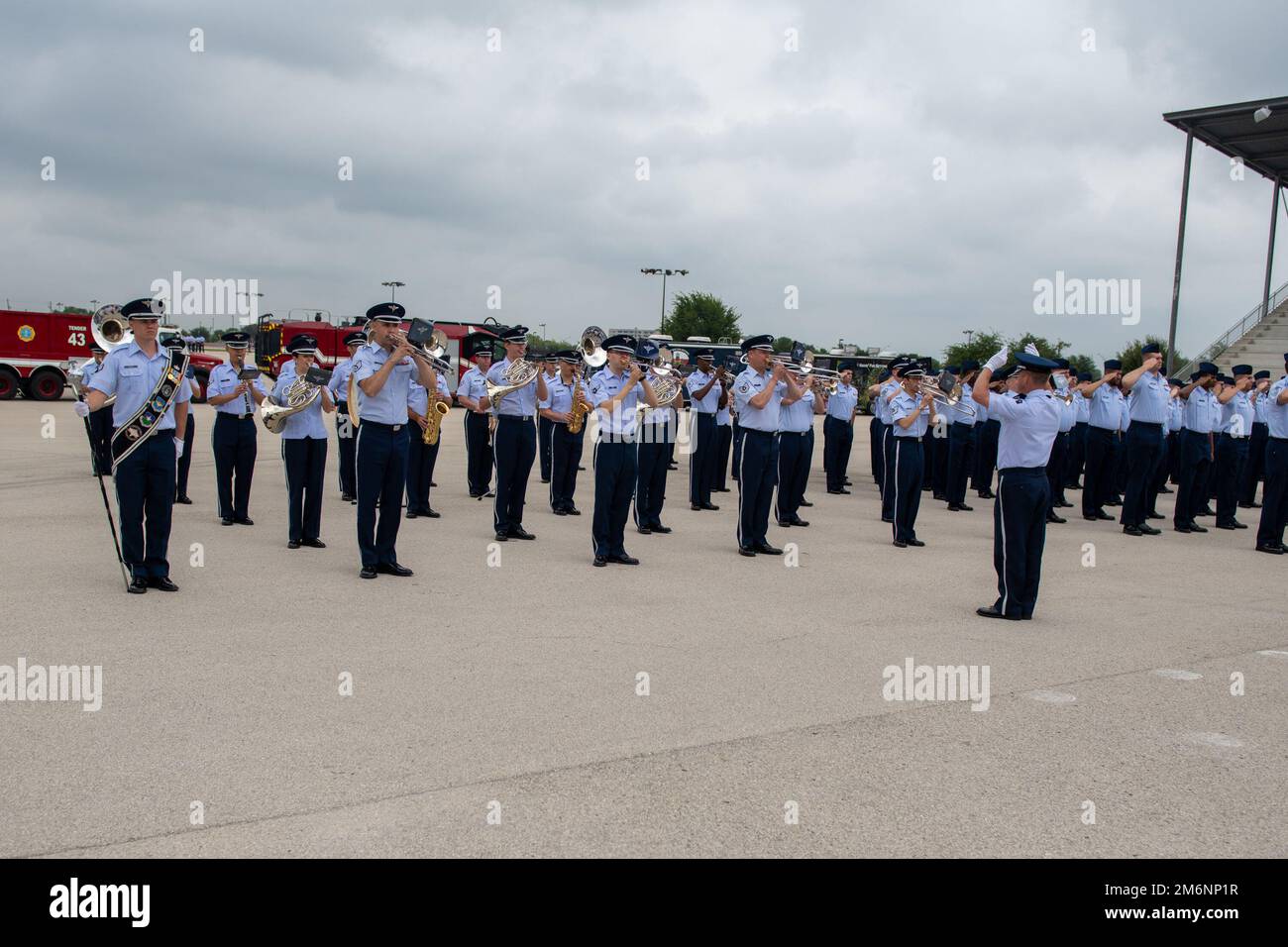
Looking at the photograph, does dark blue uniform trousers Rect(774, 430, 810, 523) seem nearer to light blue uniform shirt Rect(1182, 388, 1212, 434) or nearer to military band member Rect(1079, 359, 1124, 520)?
military band member Rect(1079, 359, 1124, 520)

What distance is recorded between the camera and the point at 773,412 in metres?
11.2

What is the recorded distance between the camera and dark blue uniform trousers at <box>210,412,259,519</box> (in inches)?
456

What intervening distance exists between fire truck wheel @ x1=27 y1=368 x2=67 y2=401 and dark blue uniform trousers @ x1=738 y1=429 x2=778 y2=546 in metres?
31.0

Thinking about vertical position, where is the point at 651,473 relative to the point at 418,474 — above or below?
above

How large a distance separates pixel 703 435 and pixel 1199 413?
680 cm

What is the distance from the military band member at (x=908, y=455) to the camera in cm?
1198

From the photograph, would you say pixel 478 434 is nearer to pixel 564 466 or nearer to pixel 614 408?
pixel 564 466

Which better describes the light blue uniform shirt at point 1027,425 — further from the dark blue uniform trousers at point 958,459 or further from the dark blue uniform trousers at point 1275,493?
the dark blue uniform trousers at point 958,459

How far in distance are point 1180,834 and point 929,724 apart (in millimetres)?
1450

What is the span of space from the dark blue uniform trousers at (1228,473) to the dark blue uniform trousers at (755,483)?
8.16m

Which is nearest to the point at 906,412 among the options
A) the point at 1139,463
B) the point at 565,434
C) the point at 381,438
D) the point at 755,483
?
the point at 755,483

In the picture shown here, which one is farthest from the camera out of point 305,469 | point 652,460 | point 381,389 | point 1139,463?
point 1139,463

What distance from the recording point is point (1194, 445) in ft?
48.2

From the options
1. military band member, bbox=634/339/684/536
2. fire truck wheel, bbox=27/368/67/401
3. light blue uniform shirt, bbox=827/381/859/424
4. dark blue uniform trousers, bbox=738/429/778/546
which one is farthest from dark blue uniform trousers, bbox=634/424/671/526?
fire truck wheel, bbox=27/368/67/401
